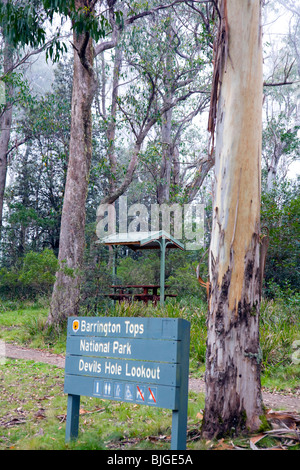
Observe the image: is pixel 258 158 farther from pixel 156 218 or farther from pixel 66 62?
pixel 66 62

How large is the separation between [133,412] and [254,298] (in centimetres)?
224

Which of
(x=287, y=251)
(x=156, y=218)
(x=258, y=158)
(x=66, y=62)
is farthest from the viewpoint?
(x=66, y=62)

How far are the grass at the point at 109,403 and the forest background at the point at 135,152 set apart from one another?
260 centimetres

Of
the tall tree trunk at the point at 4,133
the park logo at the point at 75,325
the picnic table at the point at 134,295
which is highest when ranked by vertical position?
the tall tree trunk at the point at 4,133

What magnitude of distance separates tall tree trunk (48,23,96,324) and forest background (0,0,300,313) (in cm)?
78

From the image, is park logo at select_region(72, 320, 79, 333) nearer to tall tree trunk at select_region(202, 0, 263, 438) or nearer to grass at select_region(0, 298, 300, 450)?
grass at select_region(0, 298, 300, 450)

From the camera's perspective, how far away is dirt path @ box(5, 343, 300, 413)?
600 centimetres

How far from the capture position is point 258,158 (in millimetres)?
4574

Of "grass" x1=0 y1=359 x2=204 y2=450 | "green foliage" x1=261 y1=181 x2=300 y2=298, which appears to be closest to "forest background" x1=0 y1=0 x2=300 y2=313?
"green foliage" x1=261 y1=181 x2=300 y2=298

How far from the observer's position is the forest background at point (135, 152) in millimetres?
13930

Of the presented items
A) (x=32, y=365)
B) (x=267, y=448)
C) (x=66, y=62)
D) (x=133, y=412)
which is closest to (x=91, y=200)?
(x=66, y=62)

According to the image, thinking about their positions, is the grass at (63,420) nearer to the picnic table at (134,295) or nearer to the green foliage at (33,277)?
the green foliage at (33,277)

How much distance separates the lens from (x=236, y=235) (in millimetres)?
4414

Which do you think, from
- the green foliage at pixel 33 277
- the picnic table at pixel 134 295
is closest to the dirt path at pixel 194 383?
the green foliage at pixel 33 277
